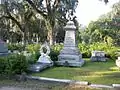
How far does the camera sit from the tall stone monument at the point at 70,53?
16.3 metres

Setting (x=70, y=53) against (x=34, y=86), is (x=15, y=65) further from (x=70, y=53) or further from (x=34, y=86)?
(x=70, y=53)

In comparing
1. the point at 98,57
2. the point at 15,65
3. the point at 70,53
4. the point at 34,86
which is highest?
the point at 70,53

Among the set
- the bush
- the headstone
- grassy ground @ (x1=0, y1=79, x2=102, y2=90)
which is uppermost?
the headstone

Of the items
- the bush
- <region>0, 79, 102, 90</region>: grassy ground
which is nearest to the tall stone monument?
the bush

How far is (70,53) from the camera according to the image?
1708 centimetres

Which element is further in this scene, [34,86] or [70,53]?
[70,53]

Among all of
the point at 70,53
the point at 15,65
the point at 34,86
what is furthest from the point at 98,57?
the point at 34,86

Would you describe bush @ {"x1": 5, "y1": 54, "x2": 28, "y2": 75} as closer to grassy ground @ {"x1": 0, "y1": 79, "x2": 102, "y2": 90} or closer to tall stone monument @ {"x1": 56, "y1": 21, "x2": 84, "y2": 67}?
grassy ground @ {"x1": 0, "y1": 79, "x2": 102, "y2": 90}

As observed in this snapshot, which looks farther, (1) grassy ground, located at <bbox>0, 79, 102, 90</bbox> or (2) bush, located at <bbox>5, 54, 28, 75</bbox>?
(2) bush, located at <bbox>5, 54, 28, 75</bbox>

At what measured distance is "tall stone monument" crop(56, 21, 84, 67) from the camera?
1633 cm

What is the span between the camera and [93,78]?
1181cm

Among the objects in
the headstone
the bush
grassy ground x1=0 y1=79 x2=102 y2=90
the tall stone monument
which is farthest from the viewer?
the headstone

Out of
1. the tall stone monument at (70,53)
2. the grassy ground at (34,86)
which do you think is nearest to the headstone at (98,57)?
the tall stone monument at (70,53)

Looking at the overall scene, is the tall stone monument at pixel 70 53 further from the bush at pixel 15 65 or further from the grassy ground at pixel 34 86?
the grassy ground at pixel 34 86
